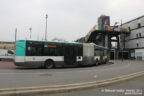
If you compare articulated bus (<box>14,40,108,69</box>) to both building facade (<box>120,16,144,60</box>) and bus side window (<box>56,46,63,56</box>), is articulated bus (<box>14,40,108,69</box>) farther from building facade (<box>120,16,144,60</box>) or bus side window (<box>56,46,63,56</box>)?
building facade (<box>120,16,144,60</box>)

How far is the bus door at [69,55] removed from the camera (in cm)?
1575

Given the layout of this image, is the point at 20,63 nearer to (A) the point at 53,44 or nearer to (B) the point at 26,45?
(B) the point at 26,45

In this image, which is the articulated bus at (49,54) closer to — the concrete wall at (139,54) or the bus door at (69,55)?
the bus door at (69,55)

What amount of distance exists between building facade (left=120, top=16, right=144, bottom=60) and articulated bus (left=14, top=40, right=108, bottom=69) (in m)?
39.1

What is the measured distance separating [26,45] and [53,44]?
3108mm

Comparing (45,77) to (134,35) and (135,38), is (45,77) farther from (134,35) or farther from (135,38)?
(134,35)

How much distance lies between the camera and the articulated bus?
13.4 m

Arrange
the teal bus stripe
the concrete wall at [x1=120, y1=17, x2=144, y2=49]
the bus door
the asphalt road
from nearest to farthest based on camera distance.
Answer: the asphalt road → the teal bus stripe → the bus door → the concrete wall at [x1=120, y1=17, x2=144, y2=49]

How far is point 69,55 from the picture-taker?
15969 millimetres

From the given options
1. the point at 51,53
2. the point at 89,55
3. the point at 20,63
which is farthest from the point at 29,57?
the point at 89,55

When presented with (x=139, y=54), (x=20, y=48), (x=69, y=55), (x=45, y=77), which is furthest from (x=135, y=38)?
(x=45, y=77)

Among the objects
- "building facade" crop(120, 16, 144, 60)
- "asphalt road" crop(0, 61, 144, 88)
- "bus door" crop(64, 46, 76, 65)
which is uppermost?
"building facade" crop(120, 16, 144, 60)

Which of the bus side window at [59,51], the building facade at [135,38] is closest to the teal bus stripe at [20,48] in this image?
the bus side window at [59,51]

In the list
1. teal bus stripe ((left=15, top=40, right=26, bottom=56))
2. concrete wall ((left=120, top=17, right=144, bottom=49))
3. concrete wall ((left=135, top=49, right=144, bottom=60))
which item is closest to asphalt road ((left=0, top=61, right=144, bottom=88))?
teal bus stripe ((left=15, top=40, right=26, bottom=56))
